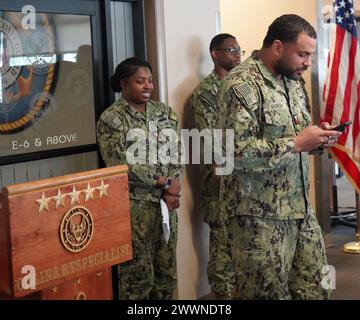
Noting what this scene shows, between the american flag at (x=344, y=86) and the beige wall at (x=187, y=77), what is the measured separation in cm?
97

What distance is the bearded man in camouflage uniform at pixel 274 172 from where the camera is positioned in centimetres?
234

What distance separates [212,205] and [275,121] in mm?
1262

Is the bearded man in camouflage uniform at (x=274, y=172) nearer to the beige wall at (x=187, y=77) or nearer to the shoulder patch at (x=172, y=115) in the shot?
the shoulder patch at (x=172, y=115)

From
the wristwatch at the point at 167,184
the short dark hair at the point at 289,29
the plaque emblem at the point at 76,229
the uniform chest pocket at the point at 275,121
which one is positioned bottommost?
the wristwatch at the point at 167,184

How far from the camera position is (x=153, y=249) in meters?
3.13

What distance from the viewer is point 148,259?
3049 mm

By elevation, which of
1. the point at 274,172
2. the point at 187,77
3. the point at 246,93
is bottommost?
the point at 274,172

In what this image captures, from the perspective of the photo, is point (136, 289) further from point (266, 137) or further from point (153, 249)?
point (266, 137)

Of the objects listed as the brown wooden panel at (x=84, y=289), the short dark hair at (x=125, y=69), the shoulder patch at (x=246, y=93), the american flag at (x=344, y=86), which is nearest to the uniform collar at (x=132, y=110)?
the short dark hair at (x=125, y=69)

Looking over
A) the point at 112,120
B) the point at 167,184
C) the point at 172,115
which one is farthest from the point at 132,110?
the point at 167,184

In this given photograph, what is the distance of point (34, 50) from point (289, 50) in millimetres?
1215

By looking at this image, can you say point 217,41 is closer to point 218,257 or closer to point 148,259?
point 218,257
